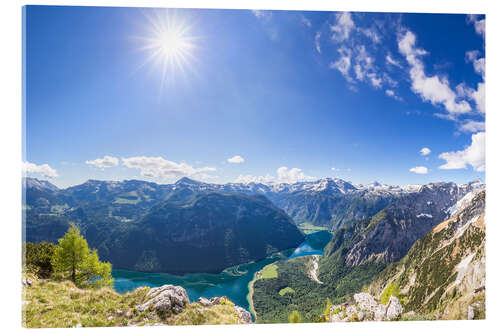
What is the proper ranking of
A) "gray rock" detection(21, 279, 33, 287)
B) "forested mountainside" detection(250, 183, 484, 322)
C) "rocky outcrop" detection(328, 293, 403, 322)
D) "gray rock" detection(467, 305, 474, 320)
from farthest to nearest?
"forested mountainside" detection(250, 183, 484, 322)
"rocky outcrop" detection(328, 293, 403, 322)
"gray rock" detection(467, 305, 474, 320)
"gray rock" detection(21, 279, 33, 287)

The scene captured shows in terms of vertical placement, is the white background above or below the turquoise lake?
above

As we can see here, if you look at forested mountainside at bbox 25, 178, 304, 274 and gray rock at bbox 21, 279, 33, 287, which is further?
forested mountainside at bbox 25, 178, 304, 274

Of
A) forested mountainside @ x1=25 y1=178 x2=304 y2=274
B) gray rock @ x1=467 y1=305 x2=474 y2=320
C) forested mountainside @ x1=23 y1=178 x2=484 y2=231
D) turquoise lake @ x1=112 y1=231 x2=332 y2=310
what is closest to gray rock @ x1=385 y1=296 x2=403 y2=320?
gray rock @ x1=467 y1=305 x2=474 y2=320

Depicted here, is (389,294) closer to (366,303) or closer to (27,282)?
(366,303)

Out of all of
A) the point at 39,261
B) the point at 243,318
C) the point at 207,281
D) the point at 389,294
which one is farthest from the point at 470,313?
the point at 207,281

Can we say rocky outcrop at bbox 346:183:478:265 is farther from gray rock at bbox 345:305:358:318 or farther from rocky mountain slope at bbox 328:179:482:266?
gray rock at bbox 345:305:358:318

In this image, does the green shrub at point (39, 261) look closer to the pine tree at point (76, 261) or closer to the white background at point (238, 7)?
the pine tree at point (76, 261)
